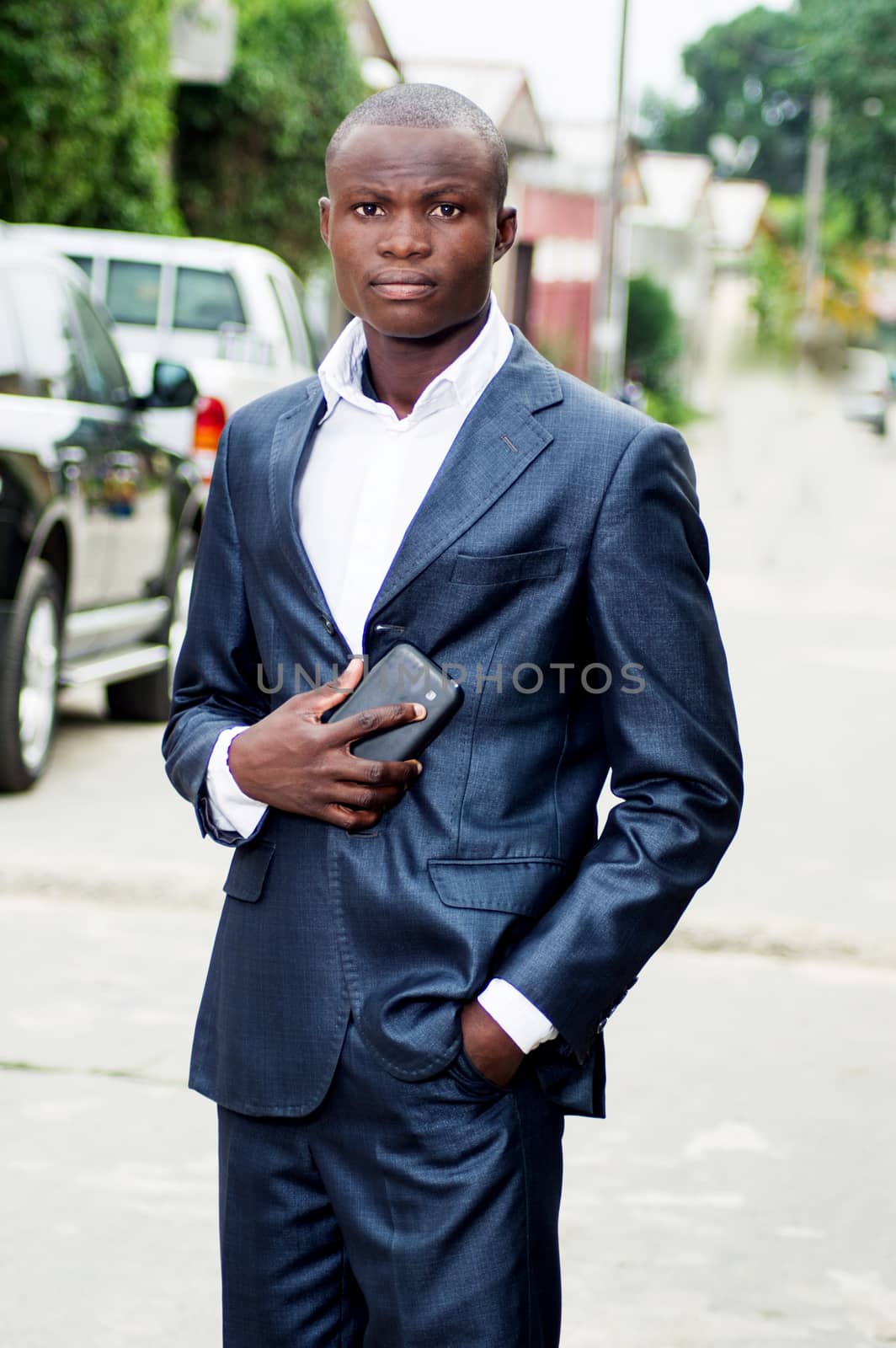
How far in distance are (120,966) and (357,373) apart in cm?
349

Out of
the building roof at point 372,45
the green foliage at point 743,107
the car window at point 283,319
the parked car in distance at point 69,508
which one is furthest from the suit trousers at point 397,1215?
the green foliage at point 743,107

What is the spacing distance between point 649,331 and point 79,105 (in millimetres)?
34504

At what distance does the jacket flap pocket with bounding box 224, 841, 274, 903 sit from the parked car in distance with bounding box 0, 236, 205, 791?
15.8ft

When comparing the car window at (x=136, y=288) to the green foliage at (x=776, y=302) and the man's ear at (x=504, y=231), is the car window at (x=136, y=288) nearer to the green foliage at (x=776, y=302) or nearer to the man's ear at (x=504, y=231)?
the man's ear at (x=504, y=231)

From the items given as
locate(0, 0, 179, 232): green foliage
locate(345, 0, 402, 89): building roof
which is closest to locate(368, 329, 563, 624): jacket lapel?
locate(0, 0, 179, 232): green foliage

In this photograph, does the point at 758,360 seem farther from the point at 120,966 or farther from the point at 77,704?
the point at 120,966

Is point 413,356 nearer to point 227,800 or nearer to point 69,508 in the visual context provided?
point 227,800

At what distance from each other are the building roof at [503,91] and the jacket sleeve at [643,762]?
123 feet

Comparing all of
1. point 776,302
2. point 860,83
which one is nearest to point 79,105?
point 860,83

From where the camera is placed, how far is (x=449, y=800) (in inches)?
83.0

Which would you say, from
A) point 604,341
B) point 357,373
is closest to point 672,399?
point 604,341

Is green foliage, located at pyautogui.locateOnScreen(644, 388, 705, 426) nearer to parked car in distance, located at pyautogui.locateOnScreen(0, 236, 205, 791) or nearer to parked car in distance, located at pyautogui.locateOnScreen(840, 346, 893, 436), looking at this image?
parked car in distance, located at pyautogui.locateOnScreen(840, 346, 893, 436)

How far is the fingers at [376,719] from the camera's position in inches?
81.3

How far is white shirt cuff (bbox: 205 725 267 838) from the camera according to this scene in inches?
87.6
